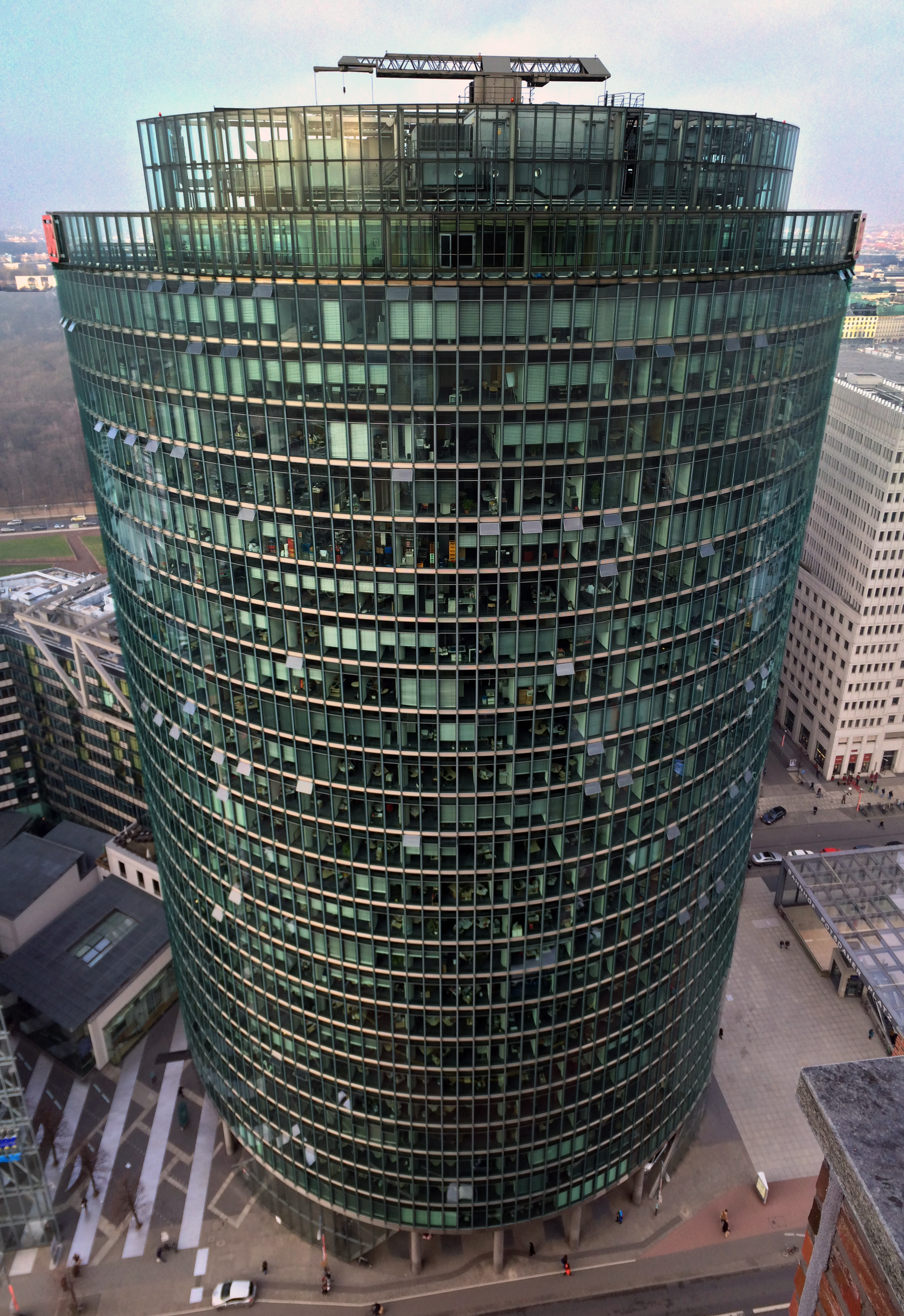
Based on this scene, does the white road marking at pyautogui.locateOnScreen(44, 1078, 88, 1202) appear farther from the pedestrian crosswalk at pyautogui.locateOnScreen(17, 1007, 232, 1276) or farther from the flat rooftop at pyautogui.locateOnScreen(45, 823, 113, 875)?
the flat rooftop at pyautogui.locateOnScreen(45, 823, 113, 875)

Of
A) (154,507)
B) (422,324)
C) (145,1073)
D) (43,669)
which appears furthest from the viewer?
(43,669)

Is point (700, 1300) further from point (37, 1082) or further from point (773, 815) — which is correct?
point (773, 815)

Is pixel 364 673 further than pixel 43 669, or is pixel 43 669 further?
pixel 43 669

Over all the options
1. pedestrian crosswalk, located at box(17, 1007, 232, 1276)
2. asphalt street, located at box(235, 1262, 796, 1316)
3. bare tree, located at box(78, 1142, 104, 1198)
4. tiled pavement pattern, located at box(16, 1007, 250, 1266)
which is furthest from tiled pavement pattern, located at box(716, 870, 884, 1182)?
bare tree, located at box(78, 1142, 104, 1198)

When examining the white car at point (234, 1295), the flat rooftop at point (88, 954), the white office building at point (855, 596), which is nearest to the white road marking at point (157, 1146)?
the white car at point (234, 1295)

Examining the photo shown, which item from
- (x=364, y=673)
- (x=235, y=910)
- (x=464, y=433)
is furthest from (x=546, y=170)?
(x=235, y=910)

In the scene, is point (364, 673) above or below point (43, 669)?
above

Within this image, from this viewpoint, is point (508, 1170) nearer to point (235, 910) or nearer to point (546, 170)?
point (235, 910)

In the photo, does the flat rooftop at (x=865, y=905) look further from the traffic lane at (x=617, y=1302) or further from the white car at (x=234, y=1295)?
the white car at (x=234, y=1295)
